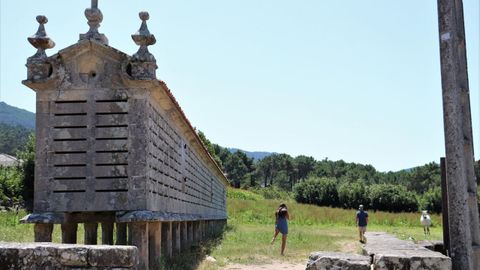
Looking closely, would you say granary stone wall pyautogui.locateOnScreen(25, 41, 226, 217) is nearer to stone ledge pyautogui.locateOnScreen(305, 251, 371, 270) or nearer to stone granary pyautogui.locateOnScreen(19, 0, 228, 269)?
stone granary pyautogui.locateOnScreen(19, 0, 228, 269)

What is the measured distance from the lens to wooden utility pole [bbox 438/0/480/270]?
5125 mm

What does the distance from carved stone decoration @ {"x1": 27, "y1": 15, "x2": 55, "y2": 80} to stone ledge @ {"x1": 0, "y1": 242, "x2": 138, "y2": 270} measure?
4807mm

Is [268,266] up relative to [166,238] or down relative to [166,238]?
down

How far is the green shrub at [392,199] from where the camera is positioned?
206 ft

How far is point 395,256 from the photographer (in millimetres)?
4508

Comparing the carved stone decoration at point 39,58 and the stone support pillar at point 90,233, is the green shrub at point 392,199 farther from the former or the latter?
the carved stone decoration at point 39,58

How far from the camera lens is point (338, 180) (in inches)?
3994

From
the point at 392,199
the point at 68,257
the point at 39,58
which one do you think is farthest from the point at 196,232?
the point at 392,199

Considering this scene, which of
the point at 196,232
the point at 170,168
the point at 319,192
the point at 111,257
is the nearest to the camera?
the point at 111,257

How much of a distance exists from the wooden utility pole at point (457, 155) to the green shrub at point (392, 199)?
198 ft

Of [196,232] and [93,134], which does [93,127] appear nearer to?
[93,134]

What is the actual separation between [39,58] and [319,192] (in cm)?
6355

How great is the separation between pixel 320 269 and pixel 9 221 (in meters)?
21.4

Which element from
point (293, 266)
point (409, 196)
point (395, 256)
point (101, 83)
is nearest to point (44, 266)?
point (395, 256)
